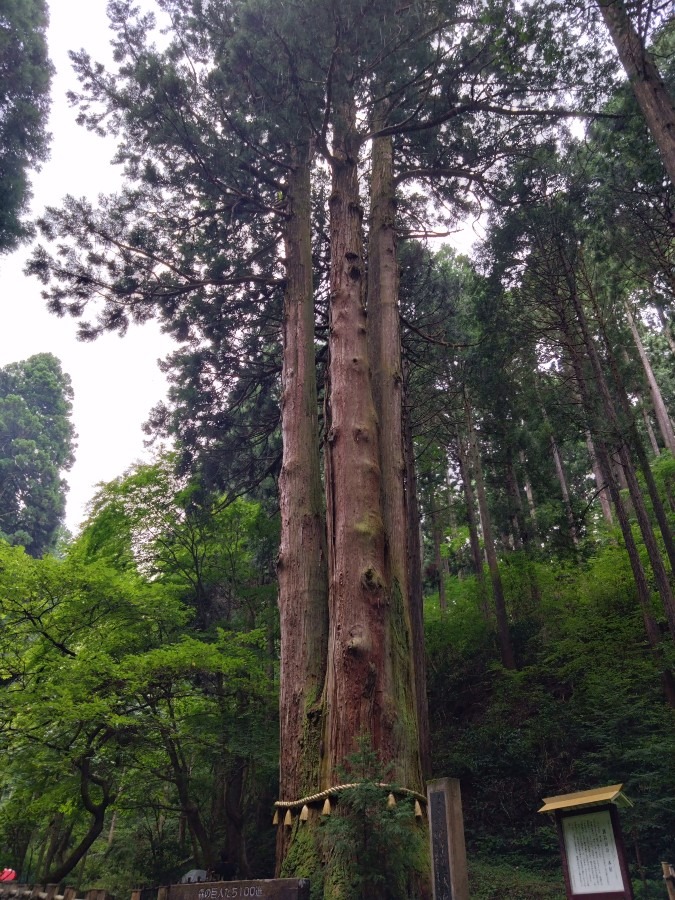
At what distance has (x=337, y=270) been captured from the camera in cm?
576

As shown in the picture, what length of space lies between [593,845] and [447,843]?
2.85ft

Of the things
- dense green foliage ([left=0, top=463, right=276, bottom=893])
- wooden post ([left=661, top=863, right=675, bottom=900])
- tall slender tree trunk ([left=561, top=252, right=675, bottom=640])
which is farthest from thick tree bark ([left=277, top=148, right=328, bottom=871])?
tall slender tree trunk ([left=561, top=252, right=675, bottom=640])

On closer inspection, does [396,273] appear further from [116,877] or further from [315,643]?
[116,877]

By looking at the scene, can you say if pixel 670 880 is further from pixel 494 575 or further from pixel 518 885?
pixel 494 575

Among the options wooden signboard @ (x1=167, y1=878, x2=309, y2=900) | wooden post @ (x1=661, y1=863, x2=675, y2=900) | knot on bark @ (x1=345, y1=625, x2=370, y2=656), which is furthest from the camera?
knot on bark @ (x1=345, y1=625, x2=370, y2=656)

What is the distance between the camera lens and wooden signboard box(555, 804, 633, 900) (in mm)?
3108

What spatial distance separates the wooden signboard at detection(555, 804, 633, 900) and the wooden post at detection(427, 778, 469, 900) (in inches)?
26.3

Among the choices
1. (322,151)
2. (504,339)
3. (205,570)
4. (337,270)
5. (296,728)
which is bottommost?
(296,728)

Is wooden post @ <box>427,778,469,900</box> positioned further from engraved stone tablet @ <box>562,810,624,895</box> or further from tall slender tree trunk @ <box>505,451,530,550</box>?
tall slender tree trunk @ <box>505,451,530,550</box>

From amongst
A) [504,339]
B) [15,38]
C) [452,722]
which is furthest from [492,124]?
[452,722]

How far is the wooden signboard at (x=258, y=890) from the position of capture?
2.82 m

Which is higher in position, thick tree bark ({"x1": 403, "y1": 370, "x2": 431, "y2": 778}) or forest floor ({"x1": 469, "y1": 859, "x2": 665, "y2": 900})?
thick tree bark ({"x1": 403, "y1": 370, "x2": 431, "y2": 778})

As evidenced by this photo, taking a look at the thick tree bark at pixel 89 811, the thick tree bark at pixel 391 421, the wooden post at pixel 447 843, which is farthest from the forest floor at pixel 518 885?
the thick tree bark at pixel 89 811

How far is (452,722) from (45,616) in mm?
7009
